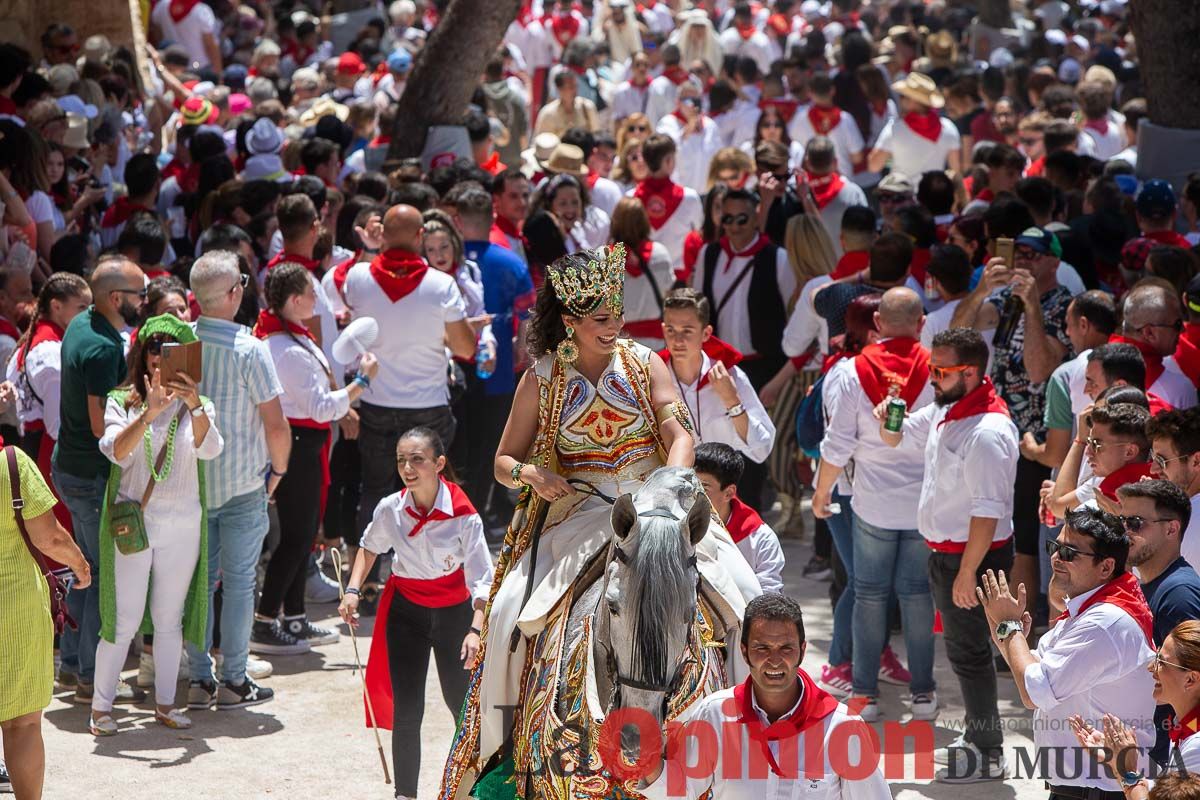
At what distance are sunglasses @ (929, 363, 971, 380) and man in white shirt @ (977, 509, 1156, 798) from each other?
1.75 m

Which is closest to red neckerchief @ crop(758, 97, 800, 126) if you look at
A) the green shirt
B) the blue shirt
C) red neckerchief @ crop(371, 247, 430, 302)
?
the blue shirt

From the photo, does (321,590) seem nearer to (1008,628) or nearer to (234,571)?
(234,571)

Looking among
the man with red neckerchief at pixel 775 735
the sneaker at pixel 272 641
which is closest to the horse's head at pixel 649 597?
the man with red neckerchief at pixel 775 735

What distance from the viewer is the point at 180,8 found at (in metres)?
19.8

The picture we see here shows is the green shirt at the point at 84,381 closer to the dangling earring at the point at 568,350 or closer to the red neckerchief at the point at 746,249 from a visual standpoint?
the dangling earring at the point at 568,350

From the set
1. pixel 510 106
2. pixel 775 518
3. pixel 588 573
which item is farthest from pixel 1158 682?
pixel 510 106

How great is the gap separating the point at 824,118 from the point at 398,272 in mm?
7614

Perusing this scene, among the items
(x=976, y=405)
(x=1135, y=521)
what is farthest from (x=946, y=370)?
(x=1135, y=521)

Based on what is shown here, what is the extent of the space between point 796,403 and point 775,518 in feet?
3.97

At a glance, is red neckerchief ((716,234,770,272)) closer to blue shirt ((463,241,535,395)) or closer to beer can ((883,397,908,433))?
blue shirt ((463,241,535,395))

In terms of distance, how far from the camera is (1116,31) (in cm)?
2330

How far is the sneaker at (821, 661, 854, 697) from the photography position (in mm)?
7906

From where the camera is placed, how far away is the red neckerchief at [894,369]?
24.4 ft

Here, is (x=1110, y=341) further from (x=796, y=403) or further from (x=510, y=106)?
(x=510, y=106)
